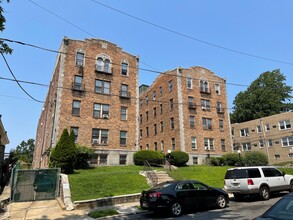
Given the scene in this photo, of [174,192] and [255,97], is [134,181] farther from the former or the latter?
[255,97]

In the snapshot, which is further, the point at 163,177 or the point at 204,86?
the point at 204,86

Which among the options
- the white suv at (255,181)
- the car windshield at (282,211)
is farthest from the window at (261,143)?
the car windshield at (282,211)

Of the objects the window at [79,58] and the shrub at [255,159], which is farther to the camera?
the shrub at [255,159]

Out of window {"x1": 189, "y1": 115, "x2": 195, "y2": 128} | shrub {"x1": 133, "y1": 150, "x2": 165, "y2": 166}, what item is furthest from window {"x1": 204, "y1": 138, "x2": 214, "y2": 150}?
shrub {"x1": 133, "y1": 150, "x2": 165, "y2": 166}

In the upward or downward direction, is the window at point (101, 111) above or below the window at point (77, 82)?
below

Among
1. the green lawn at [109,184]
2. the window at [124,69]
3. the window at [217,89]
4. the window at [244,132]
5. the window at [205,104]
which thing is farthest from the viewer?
the window at [244,132]

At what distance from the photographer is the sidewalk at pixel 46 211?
1129 cm

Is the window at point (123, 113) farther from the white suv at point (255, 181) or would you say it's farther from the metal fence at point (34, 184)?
the white suv at point (255, 181)

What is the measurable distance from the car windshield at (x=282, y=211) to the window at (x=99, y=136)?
24.2m

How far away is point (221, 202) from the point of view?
12141 millimetres

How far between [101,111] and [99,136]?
9.92 ft

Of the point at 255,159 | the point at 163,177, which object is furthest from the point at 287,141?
the point at 163,177

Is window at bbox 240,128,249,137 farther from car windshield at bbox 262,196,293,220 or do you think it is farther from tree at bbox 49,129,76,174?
car windshield at bbox 262,196,293,220

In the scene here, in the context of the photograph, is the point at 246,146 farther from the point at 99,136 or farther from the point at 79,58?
the point at 79,58
